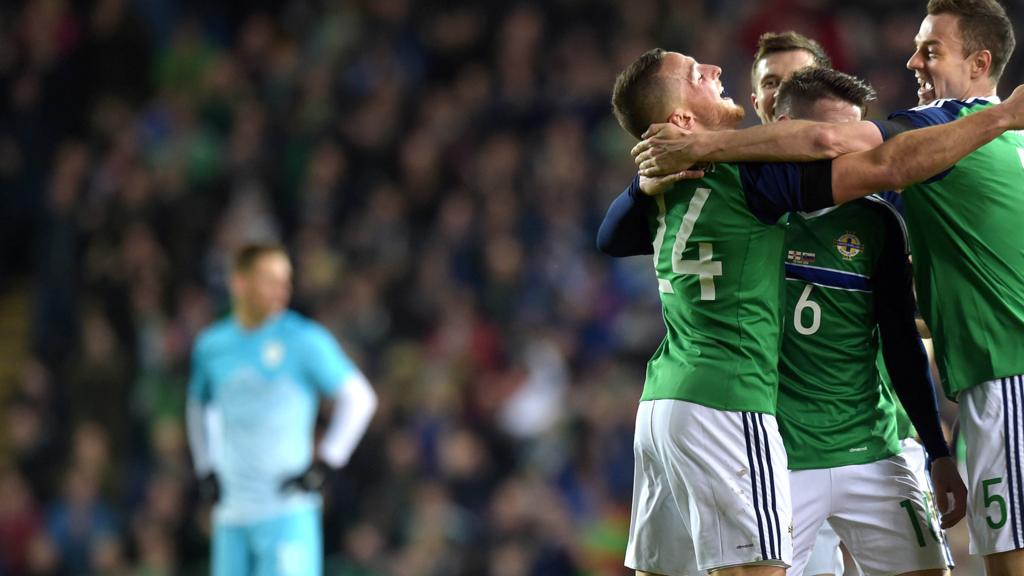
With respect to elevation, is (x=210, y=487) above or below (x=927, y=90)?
below

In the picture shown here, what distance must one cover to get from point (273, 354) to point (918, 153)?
4.18 metres

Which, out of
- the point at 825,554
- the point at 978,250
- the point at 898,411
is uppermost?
the point at 978,250

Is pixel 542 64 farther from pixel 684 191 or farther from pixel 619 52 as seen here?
pixel 684 191

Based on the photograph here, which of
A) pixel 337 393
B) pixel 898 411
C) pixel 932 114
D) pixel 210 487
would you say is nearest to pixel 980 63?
pixel 932 114

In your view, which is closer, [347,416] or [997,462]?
[997,462]

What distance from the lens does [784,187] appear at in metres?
3.09

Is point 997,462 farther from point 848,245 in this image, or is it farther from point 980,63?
point 980,63

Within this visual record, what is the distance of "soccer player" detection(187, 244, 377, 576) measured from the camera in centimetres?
625

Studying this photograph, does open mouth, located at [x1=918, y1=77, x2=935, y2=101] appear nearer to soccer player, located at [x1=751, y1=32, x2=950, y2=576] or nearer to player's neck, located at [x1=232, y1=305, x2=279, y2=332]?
soccer player, located at [x1=751, y1=32, x2=950, y2=576]

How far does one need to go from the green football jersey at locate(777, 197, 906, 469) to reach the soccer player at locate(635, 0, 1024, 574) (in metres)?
0.14

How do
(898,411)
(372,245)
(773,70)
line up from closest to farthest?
(898,411) → (773,70) → (372,245)

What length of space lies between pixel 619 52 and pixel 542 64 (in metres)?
0.63

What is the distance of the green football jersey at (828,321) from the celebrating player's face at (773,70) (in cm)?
67

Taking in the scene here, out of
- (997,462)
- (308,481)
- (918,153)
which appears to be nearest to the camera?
(918,153)
